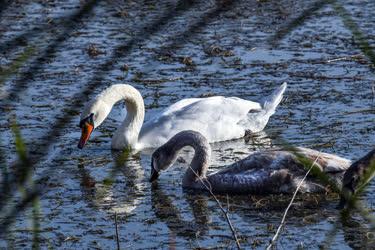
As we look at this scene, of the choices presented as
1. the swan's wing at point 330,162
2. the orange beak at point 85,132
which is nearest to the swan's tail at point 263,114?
the orange beak at point 85,132

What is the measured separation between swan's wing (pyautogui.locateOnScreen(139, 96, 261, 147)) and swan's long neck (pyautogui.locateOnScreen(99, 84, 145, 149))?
0.33ft

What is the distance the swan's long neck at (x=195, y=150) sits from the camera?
7.26m

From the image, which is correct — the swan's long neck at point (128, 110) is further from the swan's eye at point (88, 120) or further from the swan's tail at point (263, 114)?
the swan's tail at point (263, 114)

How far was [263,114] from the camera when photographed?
29.6 ft

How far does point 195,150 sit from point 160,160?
26cm

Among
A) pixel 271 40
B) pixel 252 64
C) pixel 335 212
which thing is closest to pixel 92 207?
pixel 335 212

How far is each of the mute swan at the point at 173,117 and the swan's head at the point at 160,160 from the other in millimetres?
1061

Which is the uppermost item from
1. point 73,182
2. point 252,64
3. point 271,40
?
point 271,40

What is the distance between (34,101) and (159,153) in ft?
8.23

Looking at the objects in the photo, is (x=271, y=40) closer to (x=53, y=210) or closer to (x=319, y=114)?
(x=53, y=210)

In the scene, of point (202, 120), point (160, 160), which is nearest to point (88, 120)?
point (202, 120)

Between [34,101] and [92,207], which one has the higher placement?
[92,207]

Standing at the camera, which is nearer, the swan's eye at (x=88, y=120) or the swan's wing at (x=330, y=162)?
the swan's wing at (x=330, y=162)

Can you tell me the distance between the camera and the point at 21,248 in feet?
18.5
